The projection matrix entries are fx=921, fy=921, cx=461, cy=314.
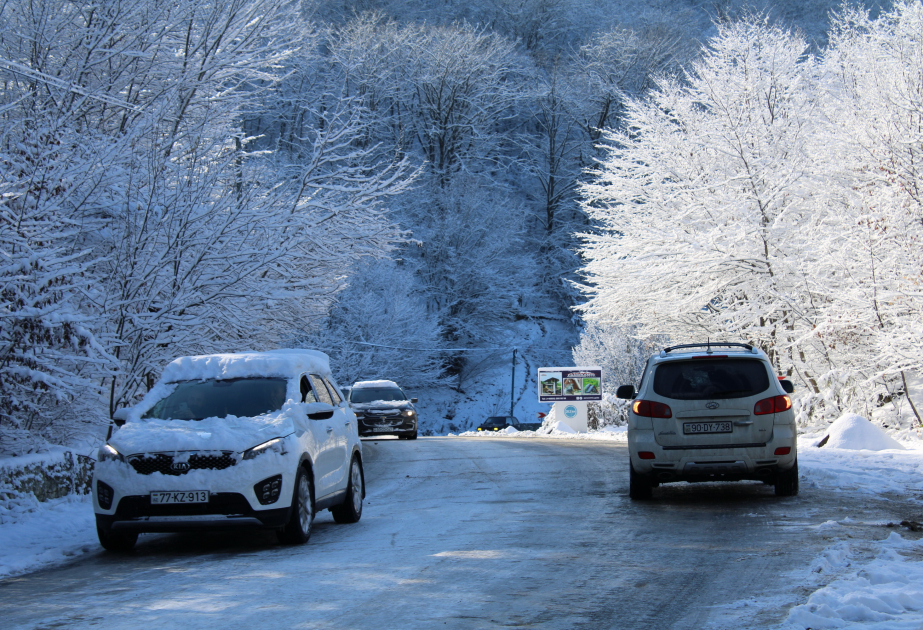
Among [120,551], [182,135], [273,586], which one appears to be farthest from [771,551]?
[182,135]

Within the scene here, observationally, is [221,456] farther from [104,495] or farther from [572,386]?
[572,386]

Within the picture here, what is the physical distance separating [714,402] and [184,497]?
5711 mm

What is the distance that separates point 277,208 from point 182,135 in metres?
1.95

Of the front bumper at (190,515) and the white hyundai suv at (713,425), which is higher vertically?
the white hyundai suv at (713,425)

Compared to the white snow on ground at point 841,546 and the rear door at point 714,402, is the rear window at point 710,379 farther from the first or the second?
the white snow on ground at point 841,546

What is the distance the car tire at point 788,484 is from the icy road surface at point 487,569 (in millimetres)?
149

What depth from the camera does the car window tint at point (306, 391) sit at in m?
9.09

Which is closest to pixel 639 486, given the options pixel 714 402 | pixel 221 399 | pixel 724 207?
pixel 714 402

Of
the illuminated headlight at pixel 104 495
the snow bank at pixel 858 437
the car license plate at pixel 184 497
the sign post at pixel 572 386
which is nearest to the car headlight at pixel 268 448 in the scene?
the car license plate at pixel 184 497

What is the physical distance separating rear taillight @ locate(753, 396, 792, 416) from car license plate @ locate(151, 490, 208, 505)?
594 cm

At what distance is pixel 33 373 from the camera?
956 cm

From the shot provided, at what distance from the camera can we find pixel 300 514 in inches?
317

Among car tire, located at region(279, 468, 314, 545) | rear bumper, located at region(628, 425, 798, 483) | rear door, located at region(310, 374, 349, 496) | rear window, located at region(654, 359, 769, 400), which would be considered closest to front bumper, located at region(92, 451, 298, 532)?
car tire, located at region(279, 468, 314, 545)

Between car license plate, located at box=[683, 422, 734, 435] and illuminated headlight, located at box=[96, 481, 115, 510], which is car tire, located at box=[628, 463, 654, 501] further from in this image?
illuminated headlight, located at box=[96, 481, 115, 510]
